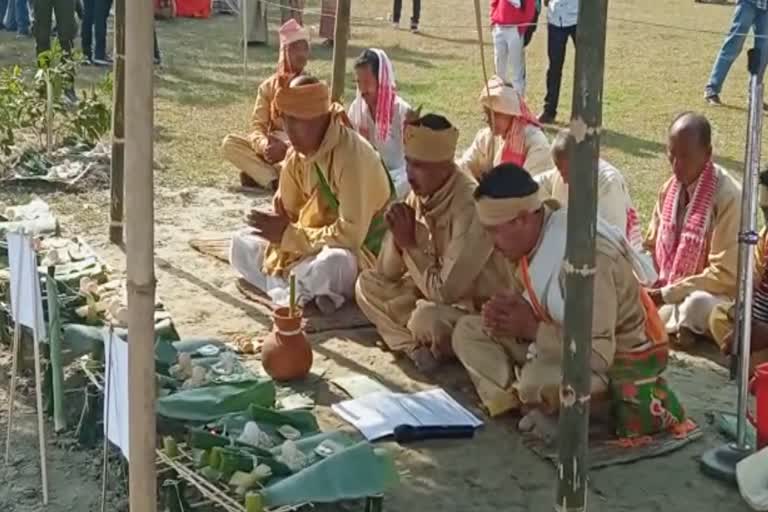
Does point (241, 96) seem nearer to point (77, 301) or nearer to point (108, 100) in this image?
point (108, 100)

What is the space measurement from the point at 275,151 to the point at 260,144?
205 mm

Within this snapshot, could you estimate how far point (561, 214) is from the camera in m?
4.27

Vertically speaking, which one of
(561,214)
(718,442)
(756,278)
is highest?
(561,214)

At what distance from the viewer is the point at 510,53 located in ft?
35.5

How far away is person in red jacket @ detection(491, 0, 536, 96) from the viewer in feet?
34.9

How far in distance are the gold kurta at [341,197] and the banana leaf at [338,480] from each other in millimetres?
2068

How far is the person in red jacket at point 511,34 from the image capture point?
34.9ft

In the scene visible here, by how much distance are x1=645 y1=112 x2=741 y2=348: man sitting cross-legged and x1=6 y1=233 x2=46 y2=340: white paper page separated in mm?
2756

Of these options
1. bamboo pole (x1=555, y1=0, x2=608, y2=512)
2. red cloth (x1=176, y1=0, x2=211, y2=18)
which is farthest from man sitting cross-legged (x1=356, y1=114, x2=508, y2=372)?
red cloth (x1=176, y1=0, x2=211, y2=18)

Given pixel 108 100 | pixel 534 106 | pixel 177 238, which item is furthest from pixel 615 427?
pixel 534 106

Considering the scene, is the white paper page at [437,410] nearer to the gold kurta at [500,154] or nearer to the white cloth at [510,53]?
the gold kurta at [500,154]

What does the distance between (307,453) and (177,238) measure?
3.25 meters

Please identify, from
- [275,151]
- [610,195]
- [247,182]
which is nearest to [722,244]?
[610,195]

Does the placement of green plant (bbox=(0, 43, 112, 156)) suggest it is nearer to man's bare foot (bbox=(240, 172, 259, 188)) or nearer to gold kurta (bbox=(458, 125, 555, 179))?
man's bare foot (bbox=(240, 172, 259, 188))
